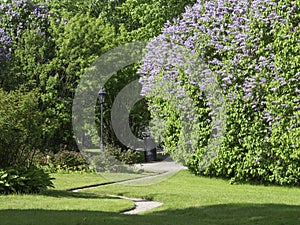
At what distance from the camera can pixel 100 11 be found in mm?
31078

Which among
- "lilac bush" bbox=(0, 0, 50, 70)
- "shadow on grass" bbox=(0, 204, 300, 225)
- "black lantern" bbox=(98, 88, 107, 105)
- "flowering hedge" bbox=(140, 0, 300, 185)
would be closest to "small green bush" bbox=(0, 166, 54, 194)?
"shadow on grass" bbox=(0, 204, 300, 225)

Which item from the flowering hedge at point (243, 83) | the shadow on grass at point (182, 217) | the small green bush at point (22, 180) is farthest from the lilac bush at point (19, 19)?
the shadow on grass at point (182, 217)

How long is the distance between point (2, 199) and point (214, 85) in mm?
6608

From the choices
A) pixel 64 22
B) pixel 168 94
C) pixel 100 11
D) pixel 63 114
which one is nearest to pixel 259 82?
pixel 168 94

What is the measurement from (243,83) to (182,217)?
585cm

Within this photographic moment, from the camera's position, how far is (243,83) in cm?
1438

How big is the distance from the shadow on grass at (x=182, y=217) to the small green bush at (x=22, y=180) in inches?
104

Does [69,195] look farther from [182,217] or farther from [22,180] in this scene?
[182,217]

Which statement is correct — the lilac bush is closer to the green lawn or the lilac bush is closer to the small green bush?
the green lawn

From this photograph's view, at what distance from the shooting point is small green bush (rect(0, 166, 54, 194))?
38.8 feet

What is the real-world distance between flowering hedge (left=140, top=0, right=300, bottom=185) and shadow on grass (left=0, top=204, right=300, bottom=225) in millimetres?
3674

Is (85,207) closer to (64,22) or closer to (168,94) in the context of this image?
(168,94)

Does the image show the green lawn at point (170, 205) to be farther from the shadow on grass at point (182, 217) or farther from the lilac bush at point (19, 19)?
the lilac bush at point (19, 19)

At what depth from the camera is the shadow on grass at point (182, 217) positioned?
26.0 ft
